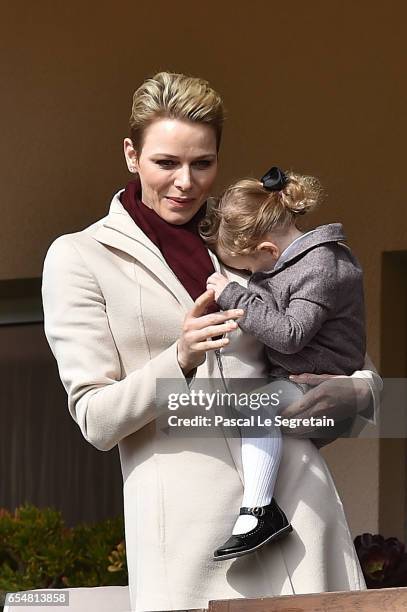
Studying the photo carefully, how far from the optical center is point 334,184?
4535 mm

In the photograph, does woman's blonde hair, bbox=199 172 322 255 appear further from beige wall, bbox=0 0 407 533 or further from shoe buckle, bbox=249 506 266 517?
beige wall, bbox=0 0 407 533

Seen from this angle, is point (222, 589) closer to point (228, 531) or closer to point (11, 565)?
point (228, 531)

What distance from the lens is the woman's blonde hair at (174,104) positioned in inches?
104

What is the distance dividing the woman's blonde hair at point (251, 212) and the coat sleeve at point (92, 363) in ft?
0.83

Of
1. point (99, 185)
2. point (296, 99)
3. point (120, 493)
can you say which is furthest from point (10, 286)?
point (296, 99)

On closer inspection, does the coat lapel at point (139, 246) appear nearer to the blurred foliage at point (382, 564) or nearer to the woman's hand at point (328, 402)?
the woman's hand at point (328, 402)

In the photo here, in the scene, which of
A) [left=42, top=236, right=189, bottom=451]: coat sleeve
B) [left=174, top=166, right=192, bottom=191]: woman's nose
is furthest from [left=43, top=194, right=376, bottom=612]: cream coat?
[left=174, top=166, right=192, bottom=191]: woman's nose

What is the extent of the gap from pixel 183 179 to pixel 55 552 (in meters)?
1.92

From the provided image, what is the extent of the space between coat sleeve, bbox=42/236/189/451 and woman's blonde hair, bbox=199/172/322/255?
0.25 metres

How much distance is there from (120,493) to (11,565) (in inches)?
27.3

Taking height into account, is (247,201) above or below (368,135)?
below

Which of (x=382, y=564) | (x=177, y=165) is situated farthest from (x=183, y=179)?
(x=382, y=564)

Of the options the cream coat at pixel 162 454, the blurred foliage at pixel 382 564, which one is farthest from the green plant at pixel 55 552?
the cream coat at pixel 162 454

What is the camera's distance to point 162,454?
8.46 ft
